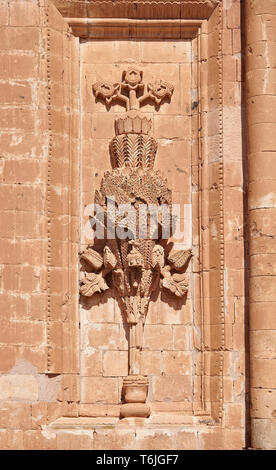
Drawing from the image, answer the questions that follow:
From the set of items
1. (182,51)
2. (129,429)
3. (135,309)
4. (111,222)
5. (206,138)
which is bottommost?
(129,429)

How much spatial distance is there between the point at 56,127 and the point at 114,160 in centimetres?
84

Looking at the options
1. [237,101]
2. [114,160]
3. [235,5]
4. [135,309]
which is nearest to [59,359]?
Result: [135,309]

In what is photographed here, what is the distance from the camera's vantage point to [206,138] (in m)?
17.6

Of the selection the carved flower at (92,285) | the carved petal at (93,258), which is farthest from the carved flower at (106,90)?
the carved flower at (92,285)

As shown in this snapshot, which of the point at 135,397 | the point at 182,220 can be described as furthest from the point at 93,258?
the point at 135,397

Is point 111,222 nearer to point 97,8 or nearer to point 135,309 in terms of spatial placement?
point 135,309

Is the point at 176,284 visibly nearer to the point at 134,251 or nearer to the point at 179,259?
the point at 179,259

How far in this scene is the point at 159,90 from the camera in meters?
17.8

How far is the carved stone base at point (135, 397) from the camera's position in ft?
55.8

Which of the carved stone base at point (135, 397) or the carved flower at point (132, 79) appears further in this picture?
the carved flower at point (132, 79)

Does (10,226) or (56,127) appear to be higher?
(56,127)

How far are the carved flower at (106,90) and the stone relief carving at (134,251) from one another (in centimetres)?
39

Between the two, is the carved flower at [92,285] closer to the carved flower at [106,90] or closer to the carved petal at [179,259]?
the carved petal at [179,259]

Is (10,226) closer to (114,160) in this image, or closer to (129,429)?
(114,160)
